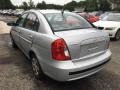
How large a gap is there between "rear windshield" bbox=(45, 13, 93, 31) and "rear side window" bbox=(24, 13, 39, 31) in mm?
307

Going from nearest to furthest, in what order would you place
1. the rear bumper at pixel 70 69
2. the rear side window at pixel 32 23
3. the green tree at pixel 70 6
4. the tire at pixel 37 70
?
the rear bumper at pixel 70 69 → the tire at pixel 37 70 → the rear side window at pixel 32 23 → the green tree at pixel 70 6

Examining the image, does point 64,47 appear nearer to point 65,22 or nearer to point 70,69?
point 70,69

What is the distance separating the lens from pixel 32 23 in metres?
4.66

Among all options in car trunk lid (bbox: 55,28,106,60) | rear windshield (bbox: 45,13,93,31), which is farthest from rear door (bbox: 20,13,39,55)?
car trunk lid (bbox: 55,28,106,60)

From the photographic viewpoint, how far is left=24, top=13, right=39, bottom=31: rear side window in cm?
438

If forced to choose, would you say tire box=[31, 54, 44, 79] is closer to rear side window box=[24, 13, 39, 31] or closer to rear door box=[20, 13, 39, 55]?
rear door box=[20, 13, 39, 55]

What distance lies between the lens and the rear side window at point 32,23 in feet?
14.4

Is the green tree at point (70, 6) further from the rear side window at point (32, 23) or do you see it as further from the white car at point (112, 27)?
the rear side window at point (32, 23)

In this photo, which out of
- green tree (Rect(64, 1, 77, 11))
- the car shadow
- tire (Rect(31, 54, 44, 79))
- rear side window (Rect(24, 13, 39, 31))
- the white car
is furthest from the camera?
green tree (Rect(64, 1, 77, 11))

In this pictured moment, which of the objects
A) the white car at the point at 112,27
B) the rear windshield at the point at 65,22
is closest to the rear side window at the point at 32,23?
the rear windshield at the point at 65,22

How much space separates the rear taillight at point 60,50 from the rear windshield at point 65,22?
0.54m

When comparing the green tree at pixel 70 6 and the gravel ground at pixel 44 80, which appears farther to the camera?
the green tree at pixel 70 6

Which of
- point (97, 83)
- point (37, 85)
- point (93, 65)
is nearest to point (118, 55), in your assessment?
point (97, 83)

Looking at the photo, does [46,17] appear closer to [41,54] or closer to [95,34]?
[41,54]
